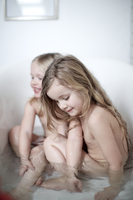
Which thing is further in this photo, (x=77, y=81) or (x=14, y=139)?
(x=14, y=139)

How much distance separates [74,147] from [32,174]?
220mm

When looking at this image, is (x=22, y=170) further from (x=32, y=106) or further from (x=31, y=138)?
(x=32, y=106)

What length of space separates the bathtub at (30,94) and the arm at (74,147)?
0.28 ft

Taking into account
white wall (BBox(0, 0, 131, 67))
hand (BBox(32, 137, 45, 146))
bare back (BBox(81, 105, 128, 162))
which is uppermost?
→ white wall (BBox(0, 0, 131, 67))

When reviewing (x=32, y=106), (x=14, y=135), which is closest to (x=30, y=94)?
(x=32, y=106)

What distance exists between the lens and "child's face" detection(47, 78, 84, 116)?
91 cm

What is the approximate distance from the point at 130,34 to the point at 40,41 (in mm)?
843

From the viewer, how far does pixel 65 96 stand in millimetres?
920

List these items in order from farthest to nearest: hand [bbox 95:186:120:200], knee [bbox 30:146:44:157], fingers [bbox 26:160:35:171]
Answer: knee [bbox 30:146:44:157] < fingers [bbox 26:160:35:171] < hand [bbox 95:186:120:200]

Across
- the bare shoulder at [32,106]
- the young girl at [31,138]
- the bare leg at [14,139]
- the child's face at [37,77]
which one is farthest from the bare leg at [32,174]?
the child's face at [37,77]

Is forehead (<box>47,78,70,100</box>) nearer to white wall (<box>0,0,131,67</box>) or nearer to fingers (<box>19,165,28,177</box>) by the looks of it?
fingers (<box>19,165,28,177</box>)

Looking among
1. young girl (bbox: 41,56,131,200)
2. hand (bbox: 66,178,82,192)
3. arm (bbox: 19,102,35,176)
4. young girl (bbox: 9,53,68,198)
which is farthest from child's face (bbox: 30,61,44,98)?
hand (bbox: 66,178,82,192)

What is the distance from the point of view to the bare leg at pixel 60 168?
0.87 meters

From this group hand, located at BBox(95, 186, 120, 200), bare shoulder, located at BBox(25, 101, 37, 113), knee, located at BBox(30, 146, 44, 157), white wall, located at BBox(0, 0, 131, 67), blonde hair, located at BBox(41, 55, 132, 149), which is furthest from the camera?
white wall, located at BBox(0, 0, 131, 67)
